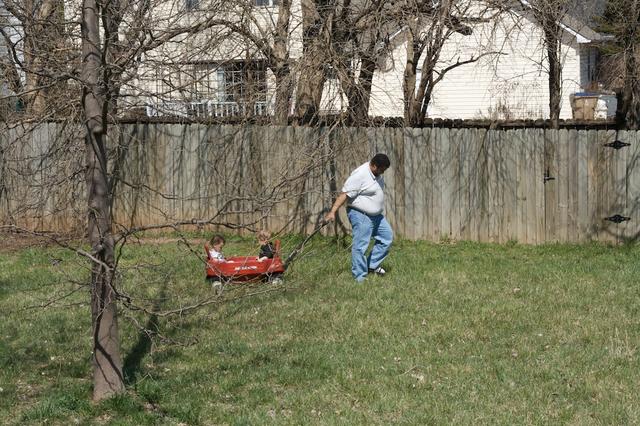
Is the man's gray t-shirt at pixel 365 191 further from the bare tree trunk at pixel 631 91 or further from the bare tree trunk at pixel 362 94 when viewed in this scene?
the bare tree trunk at pixel 631 91

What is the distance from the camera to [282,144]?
14.0m

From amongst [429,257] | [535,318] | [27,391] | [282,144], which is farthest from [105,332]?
[282,144]

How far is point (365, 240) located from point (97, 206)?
4536 millimetres

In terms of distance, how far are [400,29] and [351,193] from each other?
473cm

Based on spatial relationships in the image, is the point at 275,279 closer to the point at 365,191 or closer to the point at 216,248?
the point at 216,248

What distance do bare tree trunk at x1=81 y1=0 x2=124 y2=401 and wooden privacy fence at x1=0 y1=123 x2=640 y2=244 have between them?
17.8 ft

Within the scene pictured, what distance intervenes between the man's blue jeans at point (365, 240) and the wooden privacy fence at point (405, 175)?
191 centimetres

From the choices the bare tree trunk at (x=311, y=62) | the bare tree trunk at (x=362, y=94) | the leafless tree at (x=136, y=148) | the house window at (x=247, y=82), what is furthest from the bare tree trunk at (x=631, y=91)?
the house window at (x=247, y=82)

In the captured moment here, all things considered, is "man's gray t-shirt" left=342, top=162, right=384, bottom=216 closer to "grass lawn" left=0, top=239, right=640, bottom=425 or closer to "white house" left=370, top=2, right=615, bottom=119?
"grass lawn" left=0, top=239, right=640, bottom=425

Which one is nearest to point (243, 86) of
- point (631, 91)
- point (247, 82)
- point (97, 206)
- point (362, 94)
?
point (247, 82)

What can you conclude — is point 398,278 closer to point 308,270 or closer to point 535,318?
point 308,270

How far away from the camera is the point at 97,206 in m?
6.82

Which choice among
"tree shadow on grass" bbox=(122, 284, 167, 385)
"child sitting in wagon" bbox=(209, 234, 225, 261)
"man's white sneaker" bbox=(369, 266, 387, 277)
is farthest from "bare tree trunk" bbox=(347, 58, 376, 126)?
"tree shadow on grass" bbox=(122, 284, 167, 385)

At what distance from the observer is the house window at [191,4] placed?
534 inches
